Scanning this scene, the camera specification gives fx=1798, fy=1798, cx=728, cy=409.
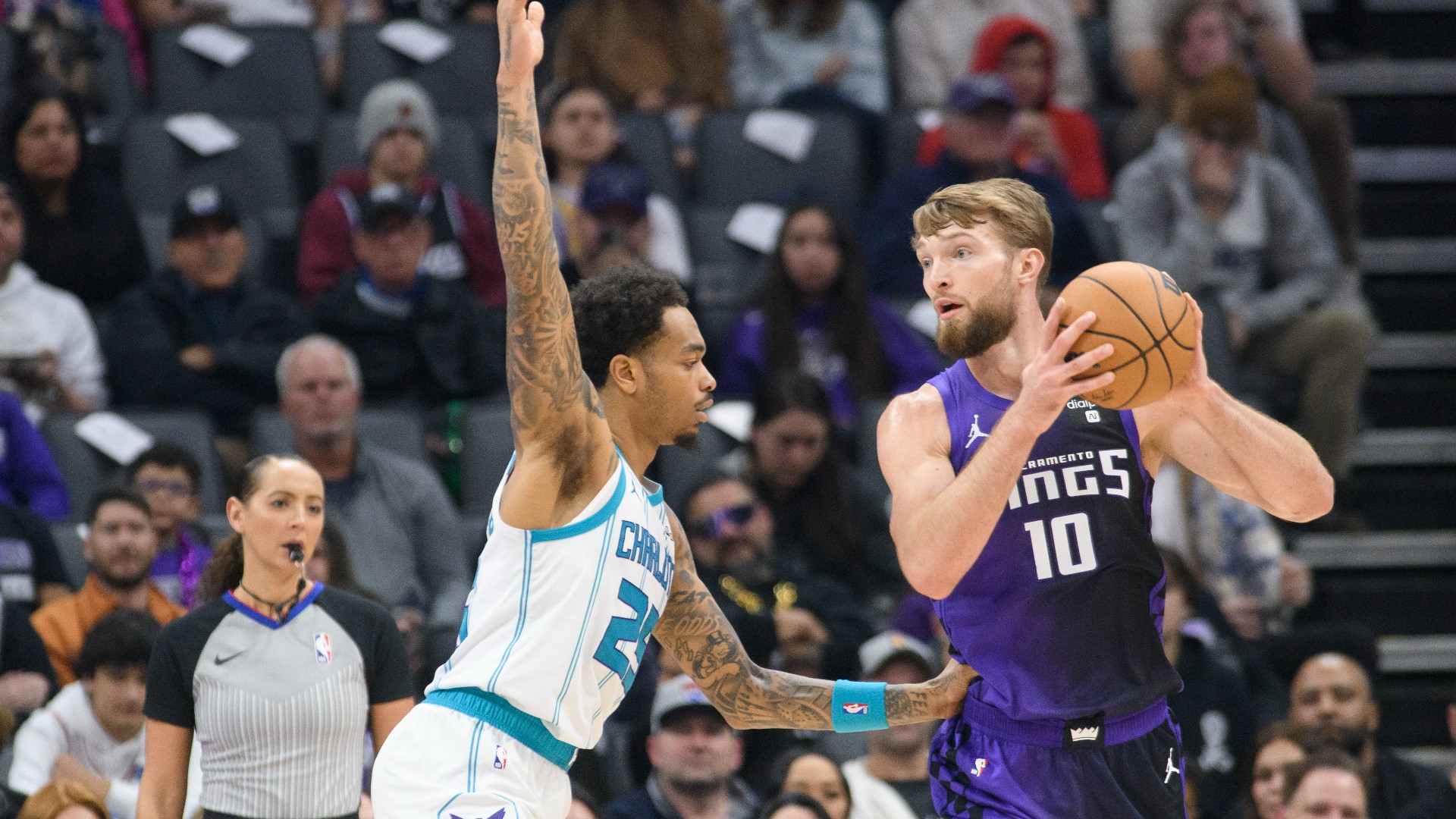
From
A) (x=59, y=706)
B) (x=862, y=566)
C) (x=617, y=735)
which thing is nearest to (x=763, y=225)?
(x=862, y=566)

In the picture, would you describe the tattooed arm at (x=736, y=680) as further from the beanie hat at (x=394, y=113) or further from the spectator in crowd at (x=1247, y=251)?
the spectator in crowd at (x=1247, y=251)

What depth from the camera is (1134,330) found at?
3.77 m

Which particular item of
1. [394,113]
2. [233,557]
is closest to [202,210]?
[394,113]

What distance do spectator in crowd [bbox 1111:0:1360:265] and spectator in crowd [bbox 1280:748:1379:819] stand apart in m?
4.53

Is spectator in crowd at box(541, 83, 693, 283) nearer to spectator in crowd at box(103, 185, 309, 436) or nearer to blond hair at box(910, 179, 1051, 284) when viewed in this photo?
spectator in crowd at box(103, 185, 309, 436)

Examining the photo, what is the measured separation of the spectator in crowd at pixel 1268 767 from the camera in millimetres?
7262

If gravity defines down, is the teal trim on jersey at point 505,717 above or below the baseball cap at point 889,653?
above

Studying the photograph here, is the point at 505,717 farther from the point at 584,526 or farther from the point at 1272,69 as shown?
the point at 1272,69

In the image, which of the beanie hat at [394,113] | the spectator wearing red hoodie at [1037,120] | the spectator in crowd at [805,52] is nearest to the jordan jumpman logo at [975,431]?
the beanie hat at [394,113]

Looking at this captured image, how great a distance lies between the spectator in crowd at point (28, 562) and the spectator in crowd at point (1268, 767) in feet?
16.4

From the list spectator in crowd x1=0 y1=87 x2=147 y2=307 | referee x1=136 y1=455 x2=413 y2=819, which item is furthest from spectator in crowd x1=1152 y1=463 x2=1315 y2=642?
spectator in crowd x1=0 y1=87 x2=147 y2=307

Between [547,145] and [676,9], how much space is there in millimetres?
1442

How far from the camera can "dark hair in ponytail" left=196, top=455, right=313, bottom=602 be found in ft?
18.2

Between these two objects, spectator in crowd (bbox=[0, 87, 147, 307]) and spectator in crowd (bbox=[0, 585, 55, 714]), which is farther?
spectator in crowd (bbox=[0, 87, 147, 307])
